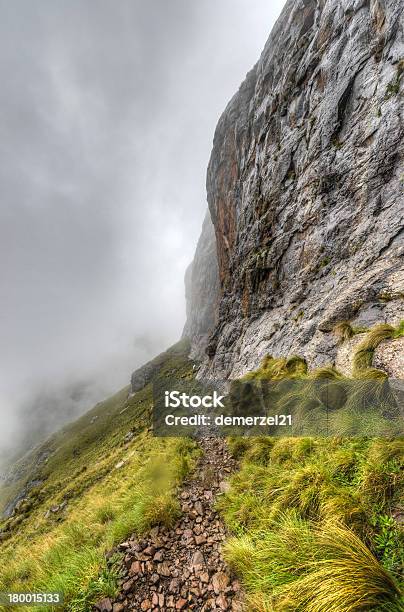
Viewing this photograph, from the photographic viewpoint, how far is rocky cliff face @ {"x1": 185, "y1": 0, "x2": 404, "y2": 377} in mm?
12887

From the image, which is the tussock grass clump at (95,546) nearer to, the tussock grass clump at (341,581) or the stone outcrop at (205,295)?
the tussock grass clump at (341,581)

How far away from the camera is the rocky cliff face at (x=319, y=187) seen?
12887 mm

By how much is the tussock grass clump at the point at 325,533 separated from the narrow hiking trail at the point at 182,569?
31 centimetres

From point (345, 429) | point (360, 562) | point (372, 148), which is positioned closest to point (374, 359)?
point (345, 429)

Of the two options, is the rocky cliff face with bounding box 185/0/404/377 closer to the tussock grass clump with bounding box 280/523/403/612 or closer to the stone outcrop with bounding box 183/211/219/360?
the tussock grass clump with bounding box 280/523/403/612

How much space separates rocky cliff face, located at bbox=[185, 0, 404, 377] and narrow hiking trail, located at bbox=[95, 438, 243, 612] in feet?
26.9

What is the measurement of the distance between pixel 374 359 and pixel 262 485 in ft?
16.8

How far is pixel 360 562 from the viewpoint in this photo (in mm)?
2725

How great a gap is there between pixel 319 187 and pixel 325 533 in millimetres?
21017

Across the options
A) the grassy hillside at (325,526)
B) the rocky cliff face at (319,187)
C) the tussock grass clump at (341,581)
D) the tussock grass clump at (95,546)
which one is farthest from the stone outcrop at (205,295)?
the tussock grass clump at (341,581)

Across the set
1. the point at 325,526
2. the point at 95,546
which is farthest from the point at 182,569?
the point at 325,526

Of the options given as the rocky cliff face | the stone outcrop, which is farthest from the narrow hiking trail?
the stone outcrop

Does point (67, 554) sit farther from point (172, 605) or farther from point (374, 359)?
point (374, 359)

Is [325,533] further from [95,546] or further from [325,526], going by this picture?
[95,546]
